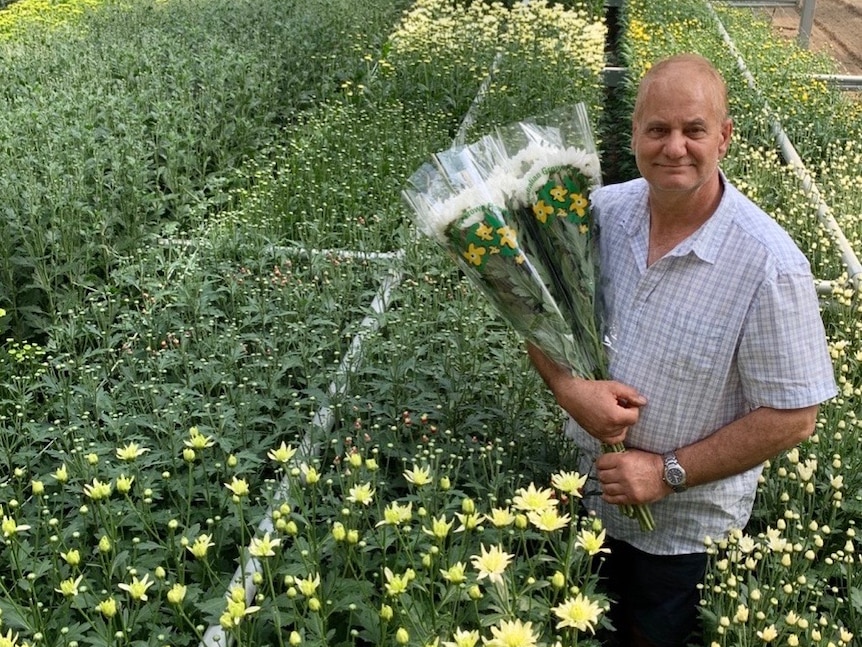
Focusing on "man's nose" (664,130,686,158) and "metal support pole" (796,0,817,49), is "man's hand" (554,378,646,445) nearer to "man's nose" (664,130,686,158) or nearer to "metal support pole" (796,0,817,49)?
"man's nose" (664,130,686,158)

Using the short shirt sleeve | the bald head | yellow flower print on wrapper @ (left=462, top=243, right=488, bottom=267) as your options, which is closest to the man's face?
the bald head

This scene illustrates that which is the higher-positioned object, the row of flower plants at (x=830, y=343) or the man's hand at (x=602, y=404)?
the man's hand at (x=602, y=404)

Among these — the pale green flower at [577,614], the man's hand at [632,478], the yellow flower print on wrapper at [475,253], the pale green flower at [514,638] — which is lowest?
the man's hand at [632,478]

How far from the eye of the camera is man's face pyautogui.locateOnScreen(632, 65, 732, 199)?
91.4 inches

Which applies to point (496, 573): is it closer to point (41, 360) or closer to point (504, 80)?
point (41, 360)

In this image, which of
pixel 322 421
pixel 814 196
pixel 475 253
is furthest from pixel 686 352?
pixel 814 196

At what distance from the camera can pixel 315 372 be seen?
3863mm

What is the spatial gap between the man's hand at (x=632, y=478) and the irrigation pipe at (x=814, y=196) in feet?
8.25

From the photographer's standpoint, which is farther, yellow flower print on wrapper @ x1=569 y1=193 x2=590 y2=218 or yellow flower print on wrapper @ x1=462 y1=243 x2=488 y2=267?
yellow flower print on wrapper @ x1=569 y1=193 x2=590 y2=218

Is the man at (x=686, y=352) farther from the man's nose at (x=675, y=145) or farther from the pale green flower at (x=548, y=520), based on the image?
the pale green flower at (x=548, y=520)

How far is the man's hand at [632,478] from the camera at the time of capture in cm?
253

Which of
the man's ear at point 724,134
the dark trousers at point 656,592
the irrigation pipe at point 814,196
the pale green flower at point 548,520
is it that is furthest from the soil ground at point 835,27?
the pale green flower at point 548,520

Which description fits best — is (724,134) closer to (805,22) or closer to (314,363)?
(314,363)

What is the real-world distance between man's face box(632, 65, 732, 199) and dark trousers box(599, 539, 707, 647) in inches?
45.4
